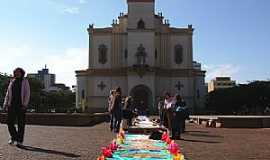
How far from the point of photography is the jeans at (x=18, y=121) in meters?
11.5

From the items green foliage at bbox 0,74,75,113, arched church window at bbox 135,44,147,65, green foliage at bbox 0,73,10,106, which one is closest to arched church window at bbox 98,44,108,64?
arched church window at bbox 135,44,147,65

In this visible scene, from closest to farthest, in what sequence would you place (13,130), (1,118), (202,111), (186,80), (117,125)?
(13,130) < (117,125) < (1,118) < (202,111) < (186,80)

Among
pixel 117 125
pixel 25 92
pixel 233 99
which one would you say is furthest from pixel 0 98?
pixel 25 92

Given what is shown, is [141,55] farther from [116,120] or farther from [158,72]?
[116,120]

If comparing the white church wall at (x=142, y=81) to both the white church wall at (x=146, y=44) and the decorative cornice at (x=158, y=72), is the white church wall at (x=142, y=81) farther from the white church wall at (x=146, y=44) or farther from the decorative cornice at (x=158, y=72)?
the white church wall at (x=146, y=44)

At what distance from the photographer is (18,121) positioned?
11531 millimetres

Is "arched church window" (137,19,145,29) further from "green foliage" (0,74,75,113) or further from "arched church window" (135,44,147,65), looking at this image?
"green foliage" (0,74,75,113)

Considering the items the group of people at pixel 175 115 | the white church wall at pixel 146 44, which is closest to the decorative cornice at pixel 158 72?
the white church wall at pixel 146 44

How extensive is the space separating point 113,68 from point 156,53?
6.75 meters

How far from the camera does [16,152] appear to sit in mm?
9742

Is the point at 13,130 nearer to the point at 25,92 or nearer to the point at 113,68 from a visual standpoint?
→ the point at 25,92

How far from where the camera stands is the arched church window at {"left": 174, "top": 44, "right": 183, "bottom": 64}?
225 ft

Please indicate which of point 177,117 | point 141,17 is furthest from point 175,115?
point 141,17

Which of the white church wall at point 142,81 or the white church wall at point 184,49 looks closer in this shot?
the white church wall at point 142,81
